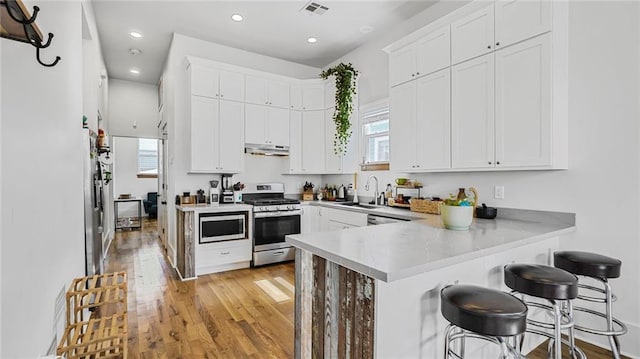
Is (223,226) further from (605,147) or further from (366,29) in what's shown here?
(605,147)

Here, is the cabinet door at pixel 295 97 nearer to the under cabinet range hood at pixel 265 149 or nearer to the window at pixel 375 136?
the under cabinet range hood at pixel 265 149

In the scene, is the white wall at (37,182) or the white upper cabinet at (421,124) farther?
the white upper cabinet at (421,124)

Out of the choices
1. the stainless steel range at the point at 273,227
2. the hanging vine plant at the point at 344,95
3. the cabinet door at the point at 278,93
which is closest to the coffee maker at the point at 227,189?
the stainless steel range at the point at 273,227

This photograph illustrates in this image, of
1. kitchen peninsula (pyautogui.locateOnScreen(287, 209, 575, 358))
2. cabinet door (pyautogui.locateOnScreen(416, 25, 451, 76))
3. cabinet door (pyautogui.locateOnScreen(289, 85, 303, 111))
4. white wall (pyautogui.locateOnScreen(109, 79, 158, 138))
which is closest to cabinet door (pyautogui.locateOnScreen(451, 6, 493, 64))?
cabinet door (pyautogui.locateOnScreen(416, 25, 451, 76))

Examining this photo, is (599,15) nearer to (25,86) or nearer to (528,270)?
(528,270)

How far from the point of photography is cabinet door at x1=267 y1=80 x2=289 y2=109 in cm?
464

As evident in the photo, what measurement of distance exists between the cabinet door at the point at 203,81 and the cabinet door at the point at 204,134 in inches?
3.1

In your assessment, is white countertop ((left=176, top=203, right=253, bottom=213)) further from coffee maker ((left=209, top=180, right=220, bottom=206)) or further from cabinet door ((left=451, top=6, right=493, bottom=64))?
cabinet door ((left=451, top=6, right=493, bottom=64))

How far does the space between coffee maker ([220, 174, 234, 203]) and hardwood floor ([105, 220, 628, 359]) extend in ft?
3.38

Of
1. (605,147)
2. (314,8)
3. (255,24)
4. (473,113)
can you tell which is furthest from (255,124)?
(605,147)

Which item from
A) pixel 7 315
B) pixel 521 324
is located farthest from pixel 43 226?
pixel 521 324

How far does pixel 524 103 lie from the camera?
237 centimetres

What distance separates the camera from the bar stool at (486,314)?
1.17m

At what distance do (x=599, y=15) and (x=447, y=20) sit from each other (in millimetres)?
1117
